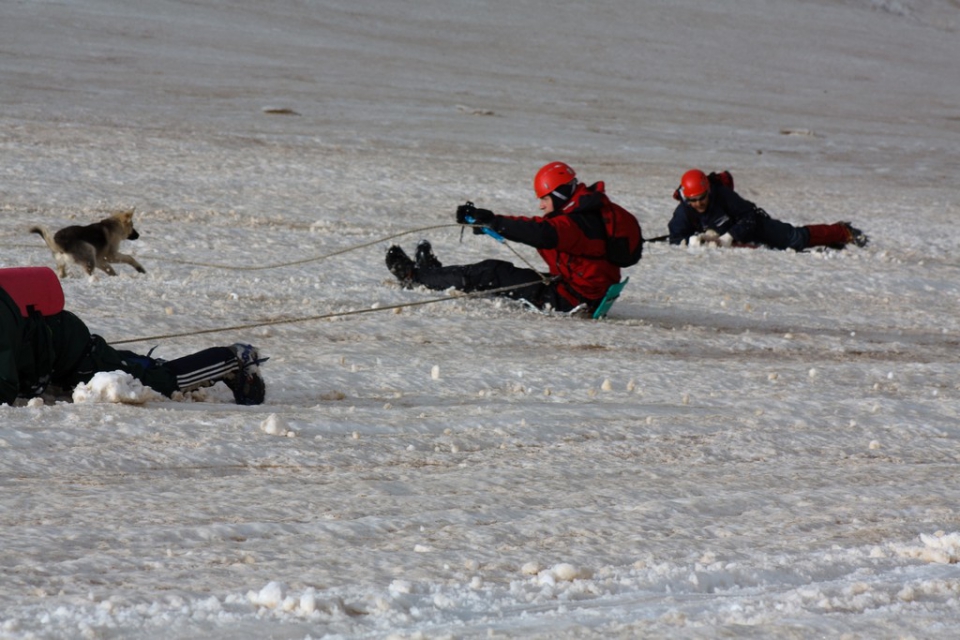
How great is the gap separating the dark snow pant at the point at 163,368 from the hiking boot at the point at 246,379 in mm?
36

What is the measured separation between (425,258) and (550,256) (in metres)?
1.01

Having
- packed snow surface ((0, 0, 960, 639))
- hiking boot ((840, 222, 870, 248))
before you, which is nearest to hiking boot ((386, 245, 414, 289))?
packed snow surface ((0, 0, 960, 639))

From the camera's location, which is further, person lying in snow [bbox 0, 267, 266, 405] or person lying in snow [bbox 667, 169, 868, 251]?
person lying in snow [bbox 667, 169, 868, 251]

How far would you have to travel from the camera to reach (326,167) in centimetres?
1362

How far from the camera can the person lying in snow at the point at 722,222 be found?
450 inches

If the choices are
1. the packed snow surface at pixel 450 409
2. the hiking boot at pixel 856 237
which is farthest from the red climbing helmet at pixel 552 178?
the hiking boot at pixel 856 237

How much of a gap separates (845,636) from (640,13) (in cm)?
3922

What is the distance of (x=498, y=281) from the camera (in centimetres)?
856

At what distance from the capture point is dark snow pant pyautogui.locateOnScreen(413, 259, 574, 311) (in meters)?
8.47

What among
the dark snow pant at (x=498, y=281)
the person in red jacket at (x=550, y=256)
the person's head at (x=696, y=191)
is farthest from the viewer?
the person's head at (x=696, y=191)

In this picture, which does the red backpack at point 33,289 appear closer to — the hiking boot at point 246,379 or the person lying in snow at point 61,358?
the person lying in snow at point 61,358

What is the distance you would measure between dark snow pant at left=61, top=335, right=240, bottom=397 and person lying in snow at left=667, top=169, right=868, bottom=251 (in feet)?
22.3

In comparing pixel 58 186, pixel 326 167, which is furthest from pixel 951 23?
pixel 58 186

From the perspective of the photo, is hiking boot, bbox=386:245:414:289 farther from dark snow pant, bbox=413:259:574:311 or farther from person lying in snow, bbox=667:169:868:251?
person lying in snow, bbox=667:169:868:251
